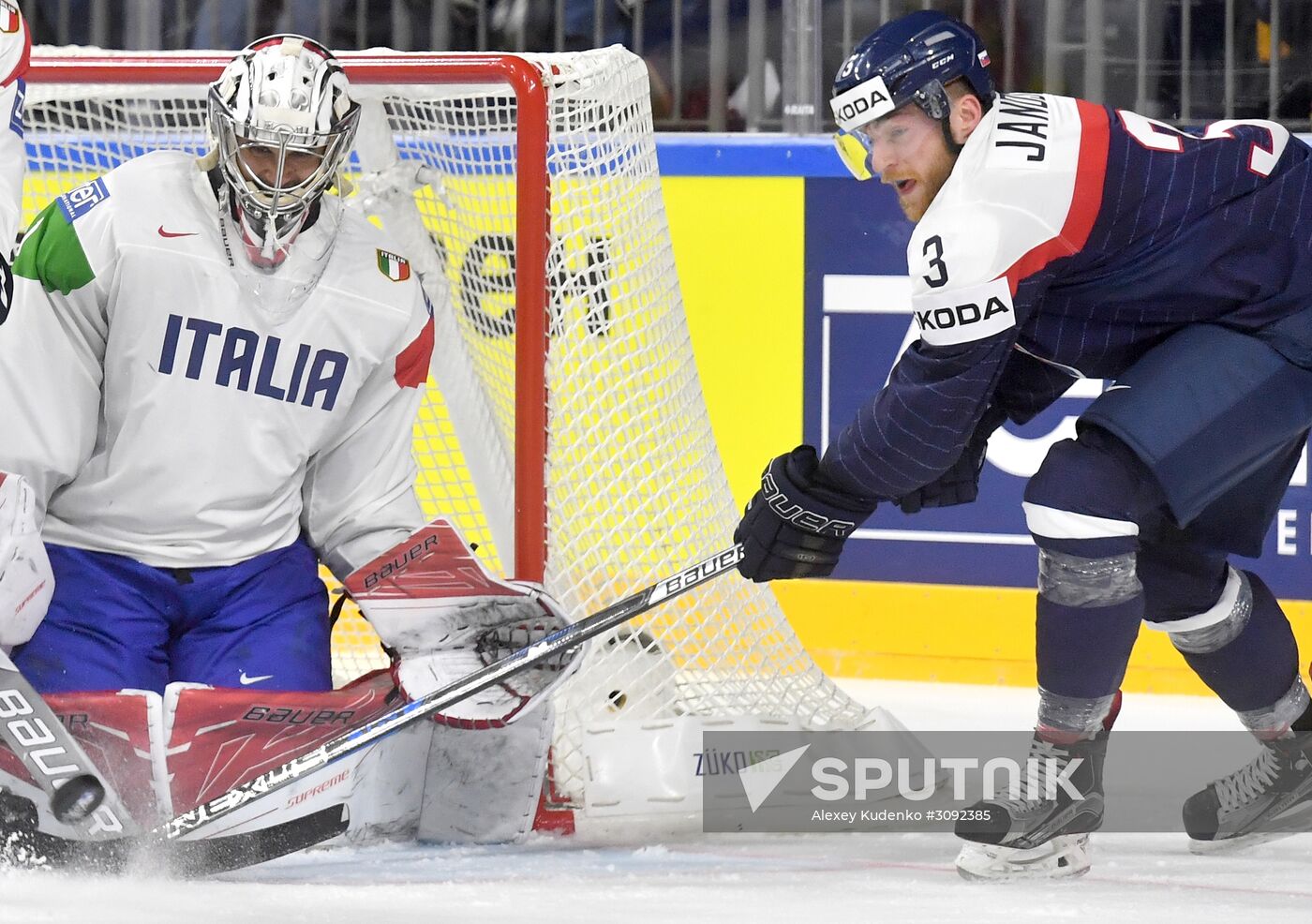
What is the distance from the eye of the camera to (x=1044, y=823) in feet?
7.01

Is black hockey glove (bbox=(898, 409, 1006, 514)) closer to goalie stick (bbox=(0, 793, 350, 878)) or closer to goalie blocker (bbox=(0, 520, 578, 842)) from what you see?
goalie blocker (bbox=(0, 520, 578, 842))

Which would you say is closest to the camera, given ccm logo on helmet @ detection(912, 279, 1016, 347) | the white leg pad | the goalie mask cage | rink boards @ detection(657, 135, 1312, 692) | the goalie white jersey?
ccm logo on helmet @ detection(912, 279, 1016, 347)

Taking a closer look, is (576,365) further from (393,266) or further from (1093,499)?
(1093,499)

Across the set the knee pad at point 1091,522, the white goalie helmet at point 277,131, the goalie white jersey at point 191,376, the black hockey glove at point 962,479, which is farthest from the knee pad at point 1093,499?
the white goalie helmet at point 277,131

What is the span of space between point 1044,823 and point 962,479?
476 millimetres

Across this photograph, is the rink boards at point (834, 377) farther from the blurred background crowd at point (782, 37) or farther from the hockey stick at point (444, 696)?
the hockey stick at point (444, 696)

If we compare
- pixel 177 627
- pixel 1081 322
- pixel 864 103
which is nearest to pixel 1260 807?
pixel 1081 322

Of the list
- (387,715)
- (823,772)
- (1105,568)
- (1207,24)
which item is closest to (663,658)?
(823,772)

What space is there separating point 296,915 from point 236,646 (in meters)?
0.59

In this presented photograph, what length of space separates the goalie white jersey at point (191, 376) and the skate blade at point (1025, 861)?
859 mm

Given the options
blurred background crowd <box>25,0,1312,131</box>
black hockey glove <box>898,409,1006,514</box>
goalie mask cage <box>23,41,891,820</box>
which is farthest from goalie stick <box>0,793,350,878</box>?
blurred background crowd <box>25,0,1312,131</box>

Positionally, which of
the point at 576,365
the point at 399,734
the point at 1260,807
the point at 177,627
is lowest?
the point at 1260,807

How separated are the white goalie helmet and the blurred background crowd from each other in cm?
153

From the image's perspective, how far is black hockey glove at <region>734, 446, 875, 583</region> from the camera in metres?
2.24
